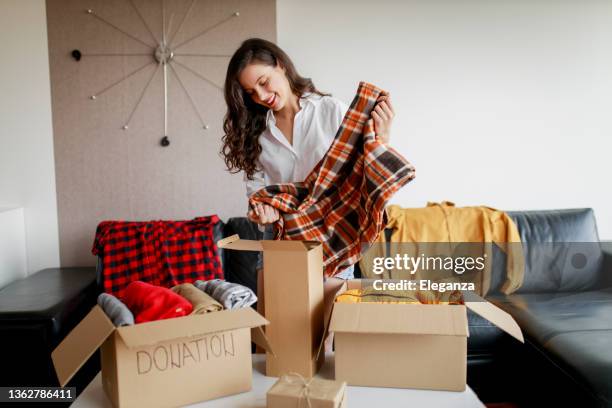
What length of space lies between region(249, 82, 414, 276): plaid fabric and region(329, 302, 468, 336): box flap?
0.76ft

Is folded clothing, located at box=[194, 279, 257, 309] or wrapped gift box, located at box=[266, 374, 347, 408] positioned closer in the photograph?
wrapped gift box, located at box=[266, 374, 347, 408]

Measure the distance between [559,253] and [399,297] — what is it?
5.93 feet

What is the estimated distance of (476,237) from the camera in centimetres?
262

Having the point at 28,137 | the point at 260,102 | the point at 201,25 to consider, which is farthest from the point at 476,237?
the point at 28,137

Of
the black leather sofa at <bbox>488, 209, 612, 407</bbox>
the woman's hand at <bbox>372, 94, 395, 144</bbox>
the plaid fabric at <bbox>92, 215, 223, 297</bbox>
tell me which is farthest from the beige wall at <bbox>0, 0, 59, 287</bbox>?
the black leather sofa at <bbox>488, 209, 612, 407</bbox>

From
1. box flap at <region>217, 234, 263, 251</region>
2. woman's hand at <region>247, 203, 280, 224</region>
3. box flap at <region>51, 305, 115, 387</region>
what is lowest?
box flap at <region>51, 305, 115, 387</region>

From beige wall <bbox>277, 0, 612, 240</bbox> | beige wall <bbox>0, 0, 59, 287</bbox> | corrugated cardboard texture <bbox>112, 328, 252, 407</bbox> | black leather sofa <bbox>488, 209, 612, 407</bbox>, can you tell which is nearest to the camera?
corrugated cardboard texture <bbox>112, 328, 252, 407</bbox>

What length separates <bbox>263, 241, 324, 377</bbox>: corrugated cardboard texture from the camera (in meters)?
1.15

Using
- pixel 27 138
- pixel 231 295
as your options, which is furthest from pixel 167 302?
pixel 27 138

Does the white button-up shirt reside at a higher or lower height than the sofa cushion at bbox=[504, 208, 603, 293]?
higher

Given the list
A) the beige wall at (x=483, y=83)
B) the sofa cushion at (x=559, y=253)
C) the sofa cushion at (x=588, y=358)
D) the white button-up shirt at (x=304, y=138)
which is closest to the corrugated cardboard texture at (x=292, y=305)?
the white button-up shirt at (x=304, y=138)

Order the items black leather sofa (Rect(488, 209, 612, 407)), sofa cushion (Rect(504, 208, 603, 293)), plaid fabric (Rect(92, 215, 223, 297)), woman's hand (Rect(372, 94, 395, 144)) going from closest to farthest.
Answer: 1. woman's hand (Rect(372, 94, 395, 144))
2. black leather sofa (Rect(488, 209, 612, 407))
3. plaid fabric (Rect(92, 215, 223, 297))
4. sofa cushion (Rect(504, 208, 603, 293))

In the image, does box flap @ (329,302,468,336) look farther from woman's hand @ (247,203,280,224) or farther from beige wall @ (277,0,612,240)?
beige wall @ (277,0,612,240)

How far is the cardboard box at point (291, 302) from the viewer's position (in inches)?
45.4
